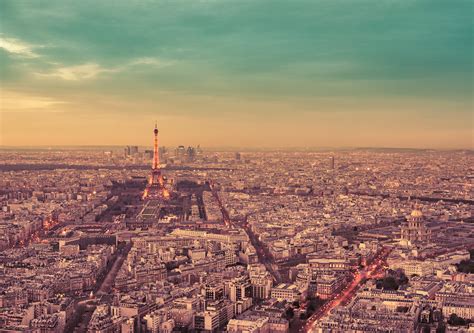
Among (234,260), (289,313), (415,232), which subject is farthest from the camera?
(415,232)

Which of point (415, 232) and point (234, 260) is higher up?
point (415, 232)

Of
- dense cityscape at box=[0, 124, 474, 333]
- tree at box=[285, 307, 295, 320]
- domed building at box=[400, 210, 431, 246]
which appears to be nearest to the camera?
→ dense cityscape at box=[0, 124, 474, 333]

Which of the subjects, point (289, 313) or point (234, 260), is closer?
point (289, 313)

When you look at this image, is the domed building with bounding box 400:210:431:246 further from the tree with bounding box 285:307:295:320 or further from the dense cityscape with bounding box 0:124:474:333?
the tree with bounding box 285:307:295:320

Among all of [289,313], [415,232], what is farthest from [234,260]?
[415,232]

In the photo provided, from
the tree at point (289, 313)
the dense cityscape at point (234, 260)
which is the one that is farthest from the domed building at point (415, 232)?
the tree at point (289, 313)

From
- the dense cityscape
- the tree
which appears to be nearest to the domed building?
the dense cityscape

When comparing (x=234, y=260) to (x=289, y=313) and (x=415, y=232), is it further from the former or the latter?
(x=415, y=232)

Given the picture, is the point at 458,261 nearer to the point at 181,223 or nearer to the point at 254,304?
the point at 254,304
